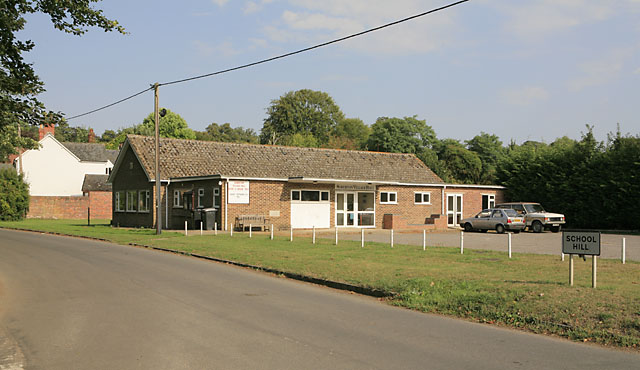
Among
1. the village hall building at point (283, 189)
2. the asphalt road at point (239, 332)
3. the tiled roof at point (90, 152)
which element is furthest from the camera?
the tiled roof at point (90, 152)

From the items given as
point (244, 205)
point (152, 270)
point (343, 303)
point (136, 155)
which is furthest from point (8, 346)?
point (136, 155)

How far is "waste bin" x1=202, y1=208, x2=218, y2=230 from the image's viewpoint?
30422 millimetres

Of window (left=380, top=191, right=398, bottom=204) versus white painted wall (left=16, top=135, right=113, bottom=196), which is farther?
white painted wall (left=16, top=135, right=113, bottom=196)

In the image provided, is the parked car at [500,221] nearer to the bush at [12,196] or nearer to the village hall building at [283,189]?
the village hall building at [283,189]

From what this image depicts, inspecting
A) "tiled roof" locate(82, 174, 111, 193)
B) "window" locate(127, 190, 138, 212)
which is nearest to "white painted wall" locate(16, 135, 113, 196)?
"tiled roof" locate(82, 174, 111, 193)

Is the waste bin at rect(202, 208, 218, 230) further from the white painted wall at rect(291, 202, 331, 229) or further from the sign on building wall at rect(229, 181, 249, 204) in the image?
the white painted wall at rect(291, 202, 331, 229)

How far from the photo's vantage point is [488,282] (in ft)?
38.4

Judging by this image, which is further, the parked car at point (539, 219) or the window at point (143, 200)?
the window at point (143, 200)

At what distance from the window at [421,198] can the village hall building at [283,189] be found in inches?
1.5

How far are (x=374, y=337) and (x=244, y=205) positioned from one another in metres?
23.9

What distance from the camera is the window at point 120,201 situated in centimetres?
3981

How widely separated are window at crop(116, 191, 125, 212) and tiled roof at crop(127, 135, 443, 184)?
4767 mm

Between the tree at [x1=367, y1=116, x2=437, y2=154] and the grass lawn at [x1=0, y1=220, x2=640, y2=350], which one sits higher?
the tree at [x1=367, y1=116, x2=437, y2=154]

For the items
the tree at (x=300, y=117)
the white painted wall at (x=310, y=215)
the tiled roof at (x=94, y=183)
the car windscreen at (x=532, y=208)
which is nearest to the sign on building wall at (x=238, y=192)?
the white painted wall at (x=310, y=215)
